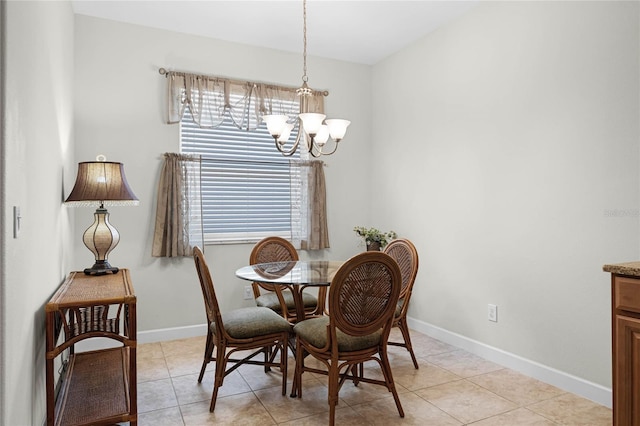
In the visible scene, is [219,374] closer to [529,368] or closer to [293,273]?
[293,273]

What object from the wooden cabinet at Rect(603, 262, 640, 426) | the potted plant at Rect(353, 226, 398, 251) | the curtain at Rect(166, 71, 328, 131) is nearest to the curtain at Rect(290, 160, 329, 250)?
the potted plant at Rect(353, 226, 398, 251)

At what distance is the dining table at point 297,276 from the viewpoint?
Answer: 247 cm

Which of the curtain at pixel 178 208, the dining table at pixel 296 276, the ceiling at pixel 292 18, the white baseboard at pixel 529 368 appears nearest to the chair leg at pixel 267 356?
the dining table at pixel 296 276

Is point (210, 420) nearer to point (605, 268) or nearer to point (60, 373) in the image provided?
point (60, 373)

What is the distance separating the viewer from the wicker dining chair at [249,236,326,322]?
3176 millimetres

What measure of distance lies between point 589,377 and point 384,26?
10.4 ft

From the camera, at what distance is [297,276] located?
265 cm

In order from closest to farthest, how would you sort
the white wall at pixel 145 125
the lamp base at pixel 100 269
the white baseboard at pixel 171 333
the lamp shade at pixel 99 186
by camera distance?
the lamp shade at pixel 99 186 → the lamp base at pixel 100 269 → the white wall at pixel 145 125 → the white baseboard at pixel 171 333

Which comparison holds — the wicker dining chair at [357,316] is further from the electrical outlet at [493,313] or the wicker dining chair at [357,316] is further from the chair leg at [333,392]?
the electrical outlet at [493,313]

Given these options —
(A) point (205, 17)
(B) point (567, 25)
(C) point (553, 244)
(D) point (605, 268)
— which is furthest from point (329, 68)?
(D) point (605, 268)

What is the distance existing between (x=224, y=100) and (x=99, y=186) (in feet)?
5.51

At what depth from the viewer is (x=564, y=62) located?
2.70 metres

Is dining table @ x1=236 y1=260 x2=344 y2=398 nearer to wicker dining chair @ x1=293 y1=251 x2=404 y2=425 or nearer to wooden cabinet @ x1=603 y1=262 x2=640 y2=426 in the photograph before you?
wicker dining chair @ x1=293 y1=251 x2=404 y2=425

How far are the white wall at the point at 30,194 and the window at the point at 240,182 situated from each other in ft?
4.54
